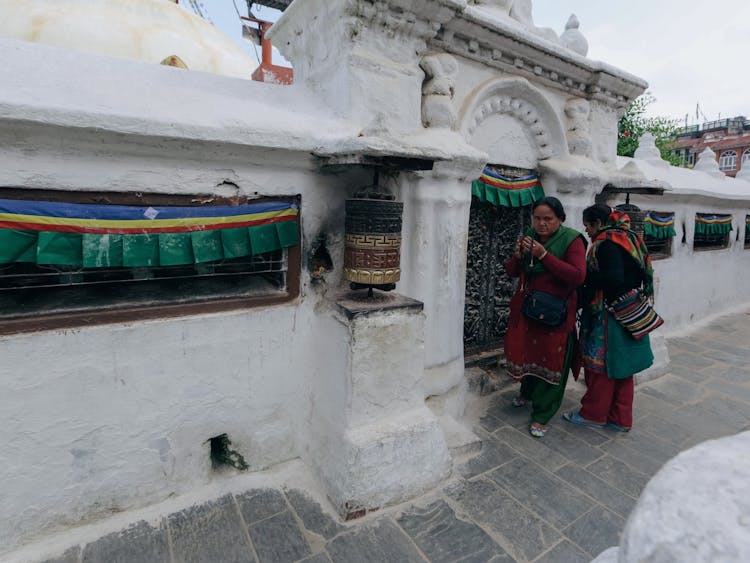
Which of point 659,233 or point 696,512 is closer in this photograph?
point 696,512

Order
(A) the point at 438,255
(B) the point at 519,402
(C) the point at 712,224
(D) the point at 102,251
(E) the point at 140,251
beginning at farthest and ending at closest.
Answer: (C) the point at 712,224, (B) the point at 519,402, (A) the point at 438,255, (E) the point at 140,251, (D) the point at 102,251

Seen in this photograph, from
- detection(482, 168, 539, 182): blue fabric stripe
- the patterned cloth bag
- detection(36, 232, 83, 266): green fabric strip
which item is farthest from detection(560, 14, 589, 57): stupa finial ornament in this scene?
detection(36, 232, 83, 266): green fabric strip

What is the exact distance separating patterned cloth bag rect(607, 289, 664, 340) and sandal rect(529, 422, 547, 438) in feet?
3.70

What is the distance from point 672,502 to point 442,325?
3.03 meters

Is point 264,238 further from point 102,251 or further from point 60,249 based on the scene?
point 60,249

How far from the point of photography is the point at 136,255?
260 centimetres

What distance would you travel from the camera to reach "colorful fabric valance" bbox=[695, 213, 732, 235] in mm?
7579

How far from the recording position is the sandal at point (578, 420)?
13.2 ft

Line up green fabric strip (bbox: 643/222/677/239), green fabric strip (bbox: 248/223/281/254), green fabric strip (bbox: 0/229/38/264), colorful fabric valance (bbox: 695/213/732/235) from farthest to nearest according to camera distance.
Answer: colorful fabric valance (bbox: 695/213/732/235) → green fabric strip (bbox: 643/222/677/239) → green fabric strip (bbox: 248/223/281/254) → green fabric strip (bbox: 0/229/38/264)

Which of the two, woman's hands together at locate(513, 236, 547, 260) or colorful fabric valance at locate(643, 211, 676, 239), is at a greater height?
colorful fabric valance at locate(643, 211, 676, 239)

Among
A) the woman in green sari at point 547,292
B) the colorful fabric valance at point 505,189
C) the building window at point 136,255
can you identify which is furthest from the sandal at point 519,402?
the building window at point 136,255

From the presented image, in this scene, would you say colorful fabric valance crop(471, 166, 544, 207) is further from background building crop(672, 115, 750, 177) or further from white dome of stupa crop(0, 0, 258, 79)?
background building crop(672, 115, 750, 177)

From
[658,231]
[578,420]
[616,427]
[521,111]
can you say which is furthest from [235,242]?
[658,231]

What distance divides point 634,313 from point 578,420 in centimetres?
113
